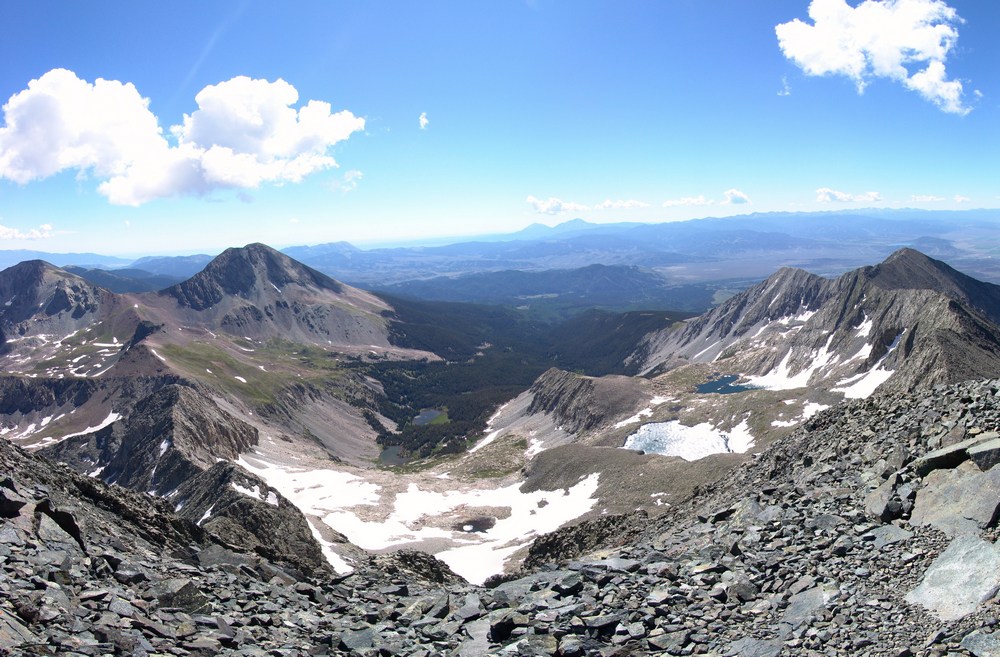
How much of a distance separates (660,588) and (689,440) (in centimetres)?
10771

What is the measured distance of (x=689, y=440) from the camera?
11981 cm

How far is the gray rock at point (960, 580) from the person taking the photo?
46.1 ft

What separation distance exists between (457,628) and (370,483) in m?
97.9

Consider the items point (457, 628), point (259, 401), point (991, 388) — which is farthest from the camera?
point (259, 401)

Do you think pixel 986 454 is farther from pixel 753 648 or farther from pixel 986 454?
pixel 753 648

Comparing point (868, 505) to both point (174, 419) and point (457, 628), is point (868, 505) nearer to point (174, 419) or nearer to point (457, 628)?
point (457, 628)

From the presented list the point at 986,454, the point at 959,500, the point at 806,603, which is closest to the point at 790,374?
the point at 986,454

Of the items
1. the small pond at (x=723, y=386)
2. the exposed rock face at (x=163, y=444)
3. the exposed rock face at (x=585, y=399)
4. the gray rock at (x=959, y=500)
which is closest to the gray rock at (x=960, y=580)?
the gray rock at (x=959, y=500)

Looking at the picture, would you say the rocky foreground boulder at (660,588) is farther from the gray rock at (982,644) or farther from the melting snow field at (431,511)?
the melting snow field at (431,511)

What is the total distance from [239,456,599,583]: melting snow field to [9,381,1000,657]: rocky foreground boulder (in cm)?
4154

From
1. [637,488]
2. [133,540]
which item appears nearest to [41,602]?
[133,540]

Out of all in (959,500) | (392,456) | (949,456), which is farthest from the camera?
(392,456)

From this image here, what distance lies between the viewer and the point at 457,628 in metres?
19.2

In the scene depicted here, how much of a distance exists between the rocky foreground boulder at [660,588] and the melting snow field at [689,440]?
87.8 m
